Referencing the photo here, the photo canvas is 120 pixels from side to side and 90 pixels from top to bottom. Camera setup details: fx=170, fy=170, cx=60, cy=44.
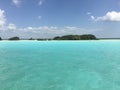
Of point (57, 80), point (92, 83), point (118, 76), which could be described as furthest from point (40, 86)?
point (118, 76)

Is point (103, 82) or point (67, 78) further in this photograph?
point (67, 78)

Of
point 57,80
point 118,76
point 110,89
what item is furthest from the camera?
point 118,76

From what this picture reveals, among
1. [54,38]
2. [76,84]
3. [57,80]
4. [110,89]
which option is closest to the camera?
[110,89]

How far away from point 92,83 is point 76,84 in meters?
0.70

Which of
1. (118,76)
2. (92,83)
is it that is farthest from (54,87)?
(118,76)

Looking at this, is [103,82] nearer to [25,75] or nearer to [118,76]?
[118,76]

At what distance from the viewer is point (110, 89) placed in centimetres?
651

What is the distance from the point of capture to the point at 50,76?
27.6ft

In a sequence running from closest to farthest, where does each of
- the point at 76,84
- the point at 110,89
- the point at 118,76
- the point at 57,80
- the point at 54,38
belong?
the point at 110,89 → the point at 76,84 → the point at 57,80 → the point at 118,76 → the point at 54,38

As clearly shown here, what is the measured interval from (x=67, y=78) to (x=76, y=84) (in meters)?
0.97

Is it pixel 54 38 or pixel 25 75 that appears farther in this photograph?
pixel 54 38

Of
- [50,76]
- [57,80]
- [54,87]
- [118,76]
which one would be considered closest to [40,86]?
[54,87]

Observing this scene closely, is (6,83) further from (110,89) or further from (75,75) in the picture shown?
(110,89)

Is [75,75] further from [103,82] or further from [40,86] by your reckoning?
[40,86]
